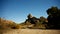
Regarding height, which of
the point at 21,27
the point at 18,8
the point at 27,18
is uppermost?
the point at 18,8

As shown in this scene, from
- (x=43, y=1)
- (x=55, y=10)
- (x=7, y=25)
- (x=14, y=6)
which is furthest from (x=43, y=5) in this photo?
(x=7, y=25)

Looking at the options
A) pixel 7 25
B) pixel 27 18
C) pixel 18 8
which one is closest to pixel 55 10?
pixel 27 18

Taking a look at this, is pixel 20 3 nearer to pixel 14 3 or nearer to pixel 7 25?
pixel 14 3

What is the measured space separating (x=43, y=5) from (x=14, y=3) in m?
0.73

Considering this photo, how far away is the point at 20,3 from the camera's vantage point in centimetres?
324

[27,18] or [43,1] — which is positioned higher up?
[43,1]

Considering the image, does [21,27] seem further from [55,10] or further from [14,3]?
[55,10]

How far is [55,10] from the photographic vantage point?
325 centimetres

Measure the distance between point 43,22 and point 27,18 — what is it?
1.33ft

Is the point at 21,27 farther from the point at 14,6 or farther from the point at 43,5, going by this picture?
the point at 43,5

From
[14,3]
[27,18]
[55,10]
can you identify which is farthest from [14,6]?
[55,10]

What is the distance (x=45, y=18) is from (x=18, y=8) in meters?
0.71

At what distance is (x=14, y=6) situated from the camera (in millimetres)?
3240

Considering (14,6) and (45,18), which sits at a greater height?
(14,6)
